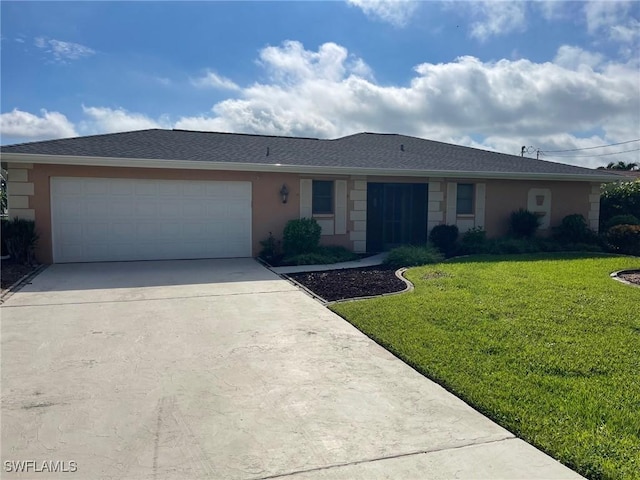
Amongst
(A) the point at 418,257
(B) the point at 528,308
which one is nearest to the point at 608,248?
(A) the point at 418,257

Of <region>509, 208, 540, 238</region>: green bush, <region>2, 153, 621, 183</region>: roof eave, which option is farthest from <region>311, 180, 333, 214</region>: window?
<region>509, 208, 540, 238</region>: green bush

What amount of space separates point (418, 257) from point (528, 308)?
4907 millimetres

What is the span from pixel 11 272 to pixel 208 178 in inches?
193

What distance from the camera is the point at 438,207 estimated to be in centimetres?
1429

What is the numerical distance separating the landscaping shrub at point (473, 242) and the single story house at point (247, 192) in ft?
1.80

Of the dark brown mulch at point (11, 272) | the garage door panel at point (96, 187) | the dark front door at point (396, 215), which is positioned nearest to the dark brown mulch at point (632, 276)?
the dark front door at point (396, 215)

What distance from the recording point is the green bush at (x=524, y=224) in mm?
14688

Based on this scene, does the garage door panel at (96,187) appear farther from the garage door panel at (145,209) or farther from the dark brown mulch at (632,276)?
the dark brown mulch at (632,276)

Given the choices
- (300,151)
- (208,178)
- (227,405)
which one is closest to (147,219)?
(208,178)

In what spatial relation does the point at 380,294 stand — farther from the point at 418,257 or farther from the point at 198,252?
the point at 198,252

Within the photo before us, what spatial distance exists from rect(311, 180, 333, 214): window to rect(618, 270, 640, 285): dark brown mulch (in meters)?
7.33

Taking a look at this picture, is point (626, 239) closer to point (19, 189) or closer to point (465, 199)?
point (465, 199)

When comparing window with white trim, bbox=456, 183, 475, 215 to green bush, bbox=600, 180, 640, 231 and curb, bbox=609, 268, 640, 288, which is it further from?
green bush, bbox=600, 180, 640, 231

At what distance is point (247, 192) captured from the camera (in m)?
12.4
